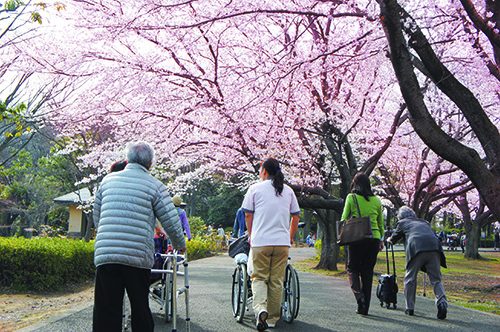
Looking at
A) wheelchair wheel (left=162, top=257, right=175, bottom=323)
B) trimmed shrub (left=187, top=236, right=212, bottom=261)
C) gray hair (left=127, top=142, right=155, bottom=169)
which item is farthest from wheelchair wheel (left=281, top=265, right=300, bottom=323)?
trimmed shrub (left=187, top=236, right=212, bottom=261)

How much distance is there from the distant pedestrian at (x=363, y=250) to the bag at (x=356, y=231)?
0.45 feet

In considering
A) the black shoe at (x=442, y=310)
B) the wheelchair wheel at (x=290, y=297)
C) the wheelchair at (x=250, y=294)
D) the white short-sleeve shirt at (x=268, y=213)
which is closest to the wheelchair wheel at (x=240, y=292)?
the wheelchair at (x=250, y=294)

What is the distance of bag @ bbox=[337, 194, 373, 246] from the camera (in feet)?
20.0

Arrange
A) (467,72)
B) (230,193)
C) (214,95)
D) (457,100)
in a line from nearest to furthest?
(457,100) < (214,95) < (467,72) < (230,193)

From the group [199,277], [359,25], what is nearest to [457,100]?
[359,25]

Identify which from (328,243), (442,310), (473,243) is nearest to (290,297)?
(442,310)

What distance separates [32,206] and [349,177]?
22763mm

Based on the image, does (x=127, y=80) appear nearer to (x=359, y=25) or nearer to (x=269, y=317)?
(x=359, y=25)

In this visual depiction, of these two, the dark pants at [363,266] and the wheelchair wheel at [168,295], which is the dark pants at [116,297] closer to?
the wheelchair wheel at [168,295]

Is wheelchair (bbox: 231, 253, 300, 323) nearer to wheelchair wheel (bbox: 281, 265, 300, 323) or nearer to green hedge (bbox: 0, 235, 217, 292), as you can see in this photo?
wheelchair wheel (bbox: 281, 265, 300, 323)

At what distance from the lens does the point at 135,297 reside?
343 centimetres

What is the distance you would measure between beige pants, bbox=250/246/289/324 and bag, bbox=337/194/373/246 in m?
1.44

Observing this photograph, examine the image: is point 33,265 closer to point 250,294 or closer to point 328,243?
point 250,294

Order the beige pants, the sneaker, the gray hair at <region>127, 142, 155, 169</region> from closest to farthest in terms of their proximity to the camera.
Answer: the gray hair at <region>127, 142, 155, 169</region> → the sneaker → the beige pants
